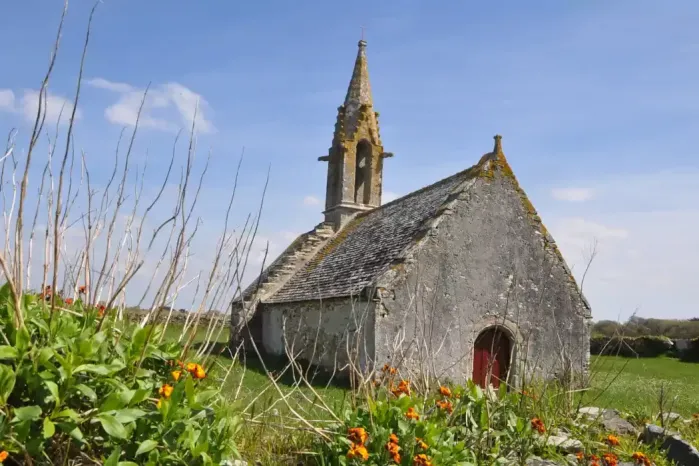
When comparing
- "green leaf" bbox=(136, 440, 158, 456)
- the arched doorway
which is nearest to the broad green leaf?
"green leaf" bbox=(136, 440, 158, 456)

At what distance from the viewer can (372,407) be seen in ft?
17.4

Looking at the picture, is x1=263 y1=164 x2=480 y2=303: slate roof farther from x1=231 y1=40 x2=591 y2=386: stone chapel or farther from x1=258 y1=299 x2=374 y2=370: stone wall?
x1=258 y1=299 x2=374 y2=370: stone wall

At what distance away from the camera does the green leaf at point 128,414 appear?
146 inches

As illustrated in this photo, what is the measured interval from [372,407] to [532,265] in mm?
11002

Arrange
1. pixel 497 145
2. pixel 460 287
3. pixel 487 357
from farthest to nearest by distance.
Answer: pixel 497 145 < pixel 487 357 < pixel 460 287

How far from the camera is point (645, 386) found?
1592cm

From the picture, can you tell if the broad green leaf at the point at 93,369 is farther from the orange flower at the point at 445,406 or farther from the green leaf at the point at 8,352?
the orange flower at the point at 445,406

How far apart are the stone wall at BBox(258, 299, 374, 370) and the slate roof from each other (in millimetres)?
295

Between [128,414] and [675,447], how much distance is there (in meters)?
6.13

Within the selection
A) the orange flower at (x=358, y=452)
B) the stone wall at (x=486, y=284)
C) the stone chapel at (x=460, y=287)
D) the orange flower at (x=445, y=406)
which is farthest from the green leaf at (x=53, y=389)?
the stone wall at (x=486, y=284)

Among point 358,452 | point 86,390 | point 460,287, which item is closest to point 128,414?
point 86,390

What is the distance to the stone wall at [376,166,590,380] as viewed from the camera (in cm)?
1388

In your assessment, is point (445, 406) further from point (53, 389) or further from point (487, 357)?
point (487, 357)

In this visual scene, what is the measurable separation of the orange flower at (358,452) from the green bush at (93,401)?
2.78ft
